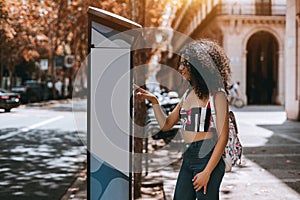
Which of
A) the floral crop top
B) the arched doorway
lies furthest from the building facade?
the arched doorway

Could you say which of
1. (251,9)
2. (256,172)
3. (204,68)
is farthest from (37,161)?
(251,9)

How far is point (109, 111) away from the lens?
4.14 metres

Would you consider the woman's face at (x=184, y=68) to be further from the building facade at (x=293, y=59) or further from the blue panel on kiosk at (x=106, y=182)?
the building facade at (x=293, y=59)

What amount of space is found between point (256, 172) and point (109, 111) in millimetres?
4450

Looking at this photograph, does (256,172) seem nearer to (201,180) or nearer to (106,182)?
(106,182)

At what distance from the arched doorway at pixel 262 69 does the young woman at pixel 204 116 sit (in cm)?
3225

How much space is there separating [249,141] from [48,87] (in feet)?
112

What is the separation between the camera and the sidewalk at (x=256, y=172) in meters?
6.45

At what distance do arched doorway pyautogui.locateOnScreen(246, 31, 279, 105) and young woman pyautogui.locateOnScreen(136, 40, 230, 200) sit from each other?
1270 inches

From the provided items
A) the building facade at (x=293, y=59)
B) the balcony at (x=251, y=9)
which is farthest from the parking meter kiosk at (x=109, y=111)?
the balcony at (x=251, y=9)

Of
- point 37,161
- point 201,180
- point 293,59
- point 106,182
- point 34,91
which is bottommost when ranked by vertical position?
point 37,161

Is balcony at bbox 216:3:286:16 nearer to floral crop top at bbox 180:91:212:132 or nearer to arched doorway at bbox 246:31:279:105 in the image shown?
arched doorway at bbox 246:31:279:105

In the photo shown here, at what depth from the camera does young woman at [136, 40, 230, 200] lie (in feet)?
10.4

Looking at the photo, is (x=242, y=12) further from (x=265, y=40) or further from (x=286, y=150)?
(x=286, y=150)
